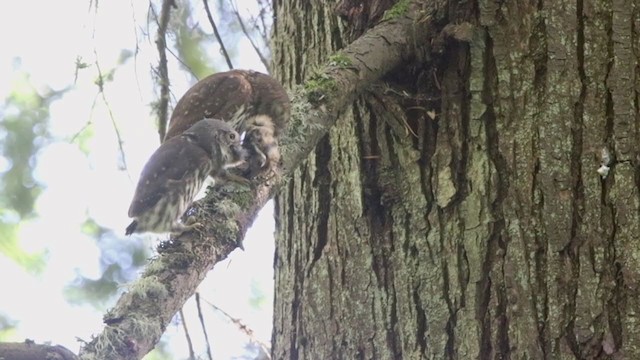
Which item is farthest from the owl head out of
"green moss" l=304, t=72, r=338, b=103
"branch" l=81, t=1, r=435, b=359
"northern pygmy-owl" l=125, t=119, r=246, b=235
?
"green moss" l=304, t=72, r=338, b=103

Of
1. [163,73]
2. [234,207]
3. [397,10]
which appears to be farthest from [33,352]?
[163,73]

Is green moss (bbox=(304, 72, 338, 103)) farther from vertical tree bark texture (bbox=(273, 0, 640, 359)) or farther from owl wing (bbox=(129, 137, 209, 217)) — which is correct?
owl wing (bbox=(129, 137, 209, 217))

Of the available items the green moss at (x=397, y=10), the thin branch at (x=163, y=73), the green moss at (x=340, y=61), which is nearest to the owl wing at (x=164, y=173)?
the green moss at (x=340, y=61)

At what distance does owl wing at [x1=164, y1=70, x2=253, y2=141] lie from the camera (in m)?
2.98

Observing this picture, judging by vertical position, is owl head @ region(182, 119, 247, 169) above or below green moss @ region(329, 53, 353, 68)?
below

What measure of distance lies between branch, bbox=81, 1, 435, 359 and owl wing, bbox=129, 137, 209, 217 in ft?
0.27

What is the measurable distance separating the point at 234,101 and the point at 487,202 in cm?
111

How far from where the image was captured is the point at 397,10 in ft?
8.23

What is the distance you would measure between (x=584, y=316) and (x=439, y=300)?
378mm

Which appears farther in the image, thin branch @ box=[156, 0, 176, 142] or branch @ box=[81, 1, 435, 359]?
thin branch @ box=[156, 0, 176, 142]

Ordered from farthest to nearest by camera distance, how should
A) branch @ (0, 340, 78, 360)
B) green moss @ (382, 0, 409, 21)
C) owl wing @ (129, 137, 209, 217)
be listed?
green moss @ (382, 0, 409, 21) → owl wing @ (129, 137, 209, 217) → branch @ (0, 340, 78, 360)

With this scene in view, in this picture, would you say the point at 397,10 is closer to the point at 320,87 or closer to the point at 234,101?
the point at 320,87

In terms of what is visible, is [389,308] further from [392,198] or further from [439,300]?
[392,198]

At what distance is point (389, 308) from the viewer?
2.35 metres
